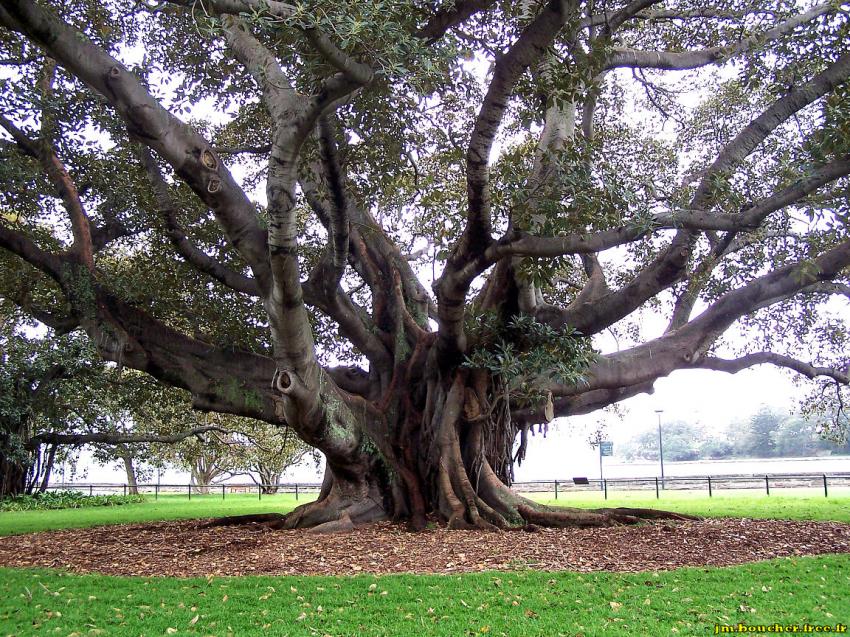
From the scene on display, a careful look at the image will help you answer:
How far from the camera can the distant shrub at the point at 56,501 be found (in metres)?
17.5

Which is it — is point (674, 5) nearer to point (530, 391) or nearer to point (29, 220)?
point (530, 391)

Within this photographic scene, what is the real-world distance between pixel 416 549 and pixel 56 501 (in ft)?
52.4

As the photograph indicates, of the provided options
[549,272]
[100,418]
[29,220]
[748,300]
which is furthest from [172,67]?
[100,418]

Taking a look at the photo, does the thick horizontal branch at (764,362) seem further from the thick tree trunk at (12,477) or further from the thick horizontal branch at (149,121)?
the thick tree trunk at (12,477)

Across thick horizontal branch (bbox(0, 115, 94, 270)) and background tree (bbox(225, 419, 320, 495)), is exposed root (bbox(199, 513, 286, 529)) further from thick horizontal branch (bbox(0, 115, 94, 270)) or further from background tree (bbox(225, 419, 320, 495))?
background tree (bbox(225, 419, 320, 495))

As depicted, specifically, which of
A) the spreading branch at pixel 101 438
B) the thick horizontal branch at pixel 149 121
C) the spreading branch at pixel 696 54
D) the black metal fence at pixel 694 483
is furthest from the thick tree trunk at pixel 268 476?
the spreading branch at pixel 696 54

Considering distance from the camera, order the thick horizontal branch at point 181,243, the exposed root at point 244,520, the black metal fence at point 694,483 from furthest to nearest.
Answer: the black metal fence at point 694,483 < the exposed root at point 244,520 < the thick horizontal branch at point 181,243

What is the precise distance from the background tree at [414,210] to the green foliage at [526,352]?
0.04m

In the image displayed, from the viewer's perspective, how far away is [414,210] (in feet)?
39.9

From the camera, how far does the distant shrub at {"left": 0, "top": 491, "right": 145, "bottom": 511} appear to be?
17.5 meters

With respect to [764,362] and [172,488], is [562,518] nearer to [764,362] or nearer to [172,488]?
[764,362]

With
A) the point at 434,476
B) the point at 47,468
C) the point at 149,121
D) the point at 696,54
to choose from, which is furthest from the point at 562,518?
Answer: the point at 47,468

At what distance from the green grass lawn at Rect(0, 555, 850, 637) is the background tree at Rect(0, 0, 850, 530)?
9.05 feet

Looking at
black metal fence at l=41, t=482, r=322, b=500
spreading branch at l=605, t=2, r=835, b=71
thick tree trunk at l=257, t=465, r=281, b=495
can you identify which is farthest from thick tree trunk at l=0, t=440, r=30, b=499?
spreading branch at l=605, t=2, r=835, b=71
